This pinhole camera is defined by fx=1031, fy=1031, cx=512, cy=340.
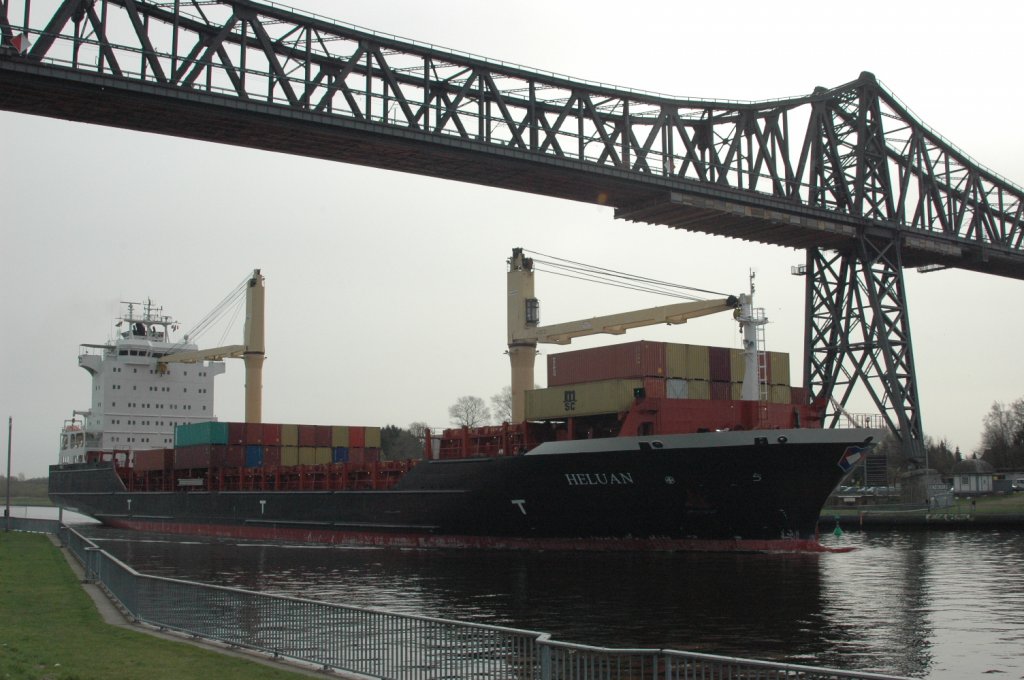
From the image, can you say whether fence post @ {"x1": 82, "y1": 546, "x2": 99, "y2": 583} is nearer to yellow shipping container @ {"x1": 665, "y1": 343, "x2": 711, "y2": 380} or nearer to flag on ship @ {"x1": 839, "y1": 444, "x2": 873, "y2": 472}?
yellow shipping container @ {"x1": 665, "y1": 343, "x2": 711, "y2": 380}

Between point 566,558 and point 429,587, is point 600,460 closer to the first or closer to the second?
point 566,558

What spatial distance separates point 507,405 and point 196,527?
74.6m

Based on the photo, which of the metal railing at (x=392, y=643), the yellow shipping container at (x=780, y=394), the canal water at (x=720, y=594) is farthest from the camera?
the yellow shipping container at (x=780, y=394)

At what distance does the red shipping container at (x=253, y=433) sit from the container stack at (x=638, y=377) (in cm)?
2280

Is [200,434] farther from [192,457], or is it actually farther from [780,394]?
[780,394]

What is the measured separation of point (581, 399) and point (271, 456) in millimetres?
25336

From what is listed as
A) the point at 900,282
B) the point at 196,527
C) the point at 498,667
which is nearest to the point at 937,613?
the point at 498,667

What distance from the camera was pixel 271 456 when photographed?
184 ft

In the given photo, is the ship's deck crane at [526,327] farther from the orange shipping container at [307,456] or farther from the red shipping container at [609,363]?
the orange shipping container at [307,456]

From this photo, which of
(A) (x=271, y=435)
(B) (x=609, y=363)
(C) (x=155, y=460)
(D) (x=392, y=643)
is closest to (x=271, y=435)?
(A) (x=271, y=435)

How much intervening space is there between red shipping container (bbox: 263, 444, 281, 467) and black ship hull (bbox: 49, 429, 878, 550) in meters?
13.8

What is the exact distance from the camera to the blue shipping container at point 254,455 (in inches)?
2180

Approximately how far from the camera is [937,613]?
2145 centimetres

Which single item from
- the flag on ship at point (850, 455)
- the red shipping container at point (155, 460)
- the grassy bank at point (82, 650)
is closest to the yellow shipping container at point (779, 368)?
the flag on ship at point (850, 455)
